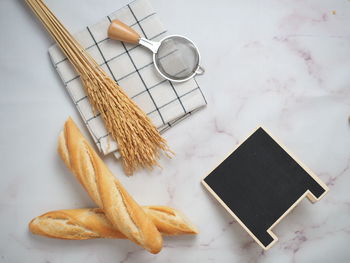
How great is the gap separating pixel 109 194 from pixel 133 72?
1.15 feet

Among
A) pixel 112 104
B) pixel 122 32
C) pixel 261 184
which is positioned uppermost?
pixel 122 32

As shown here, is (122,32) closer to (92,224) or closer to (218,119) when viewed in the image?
(218,119)

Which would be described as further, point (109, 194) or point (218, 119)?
point (218, 119)

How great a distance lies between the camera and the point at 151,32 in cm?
101

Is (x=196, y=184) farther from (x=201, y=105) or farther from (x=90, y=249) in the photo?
(x=90, y=249)

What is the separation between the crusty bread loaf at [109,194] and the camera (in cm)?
92

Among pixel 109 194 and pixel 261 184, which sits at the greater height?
pixel 109 194

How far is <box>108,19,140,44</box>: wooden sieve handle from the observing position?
974mm

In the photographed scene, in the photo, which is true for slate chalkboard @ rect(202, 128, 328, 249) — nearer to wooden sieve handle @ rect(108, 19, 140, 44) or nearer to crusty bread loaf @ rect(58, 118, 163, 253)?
crusty bread loaf @ rect(58, 118, 163, 253)

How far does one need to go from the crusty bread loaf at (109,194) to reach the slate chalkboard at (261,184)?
203 mm

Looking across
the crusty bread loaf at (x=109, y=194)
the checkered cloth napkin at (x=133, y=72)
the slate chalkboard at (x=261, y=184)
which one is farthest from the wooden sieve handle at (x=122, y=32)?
the slate chalkboard at (x=261, y=184)

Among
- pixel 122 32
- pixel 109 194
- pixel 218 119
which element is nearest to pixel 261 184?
pixel 218 119

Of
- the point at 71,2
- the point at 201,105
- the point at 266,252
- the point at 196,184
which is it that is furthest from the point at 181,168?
the point at 71,2

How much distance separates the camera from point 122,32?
3.20 ft
